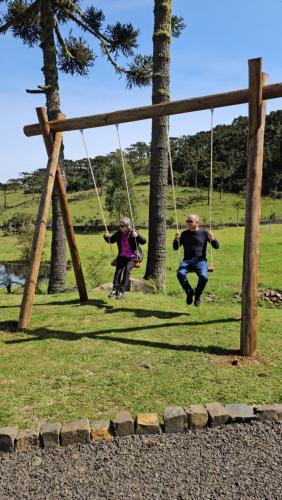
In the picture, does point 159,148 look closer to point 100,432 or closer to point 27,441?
point 100,432

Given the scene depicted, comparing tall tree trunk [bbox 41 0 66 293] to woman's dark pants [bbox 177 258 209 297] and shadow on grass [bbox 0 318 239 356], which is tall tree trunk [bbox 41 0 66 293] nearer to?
shadow on grass [bbox 0 318 239 356]

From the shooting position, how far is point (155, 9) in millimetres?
11188

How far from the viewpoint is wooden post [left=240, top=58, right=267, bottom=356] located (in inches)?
225

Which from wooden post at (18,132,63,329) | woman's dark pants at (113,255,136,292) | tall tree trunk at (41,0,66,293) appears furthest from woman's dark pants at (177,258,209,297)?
tall tree trunk at (41,0,66,293)

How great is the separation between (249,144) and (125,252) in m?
3.54

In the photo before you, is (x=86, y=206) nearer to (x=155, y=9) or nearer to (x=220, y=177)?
(x=220, y=177)

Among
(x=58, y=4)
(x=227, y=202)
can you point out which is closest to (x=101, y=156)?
(x=227, y=202)

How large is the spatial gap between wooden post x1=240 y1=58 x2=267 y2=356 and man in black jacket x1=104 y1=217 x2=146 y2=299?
9.66 ft

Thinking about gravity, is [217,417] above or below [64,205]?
below

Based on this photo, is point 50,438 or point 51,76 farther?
point 51,76

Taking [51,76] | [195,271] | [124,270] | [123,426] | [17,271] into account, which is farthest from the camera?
[17,271]

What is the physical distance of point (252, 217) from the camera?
5.80 meters

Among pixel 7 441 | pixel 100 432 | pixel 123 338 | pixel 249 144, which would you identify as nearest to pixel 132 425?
pixel 100 432

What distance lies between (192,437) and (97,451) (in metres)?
0.88
